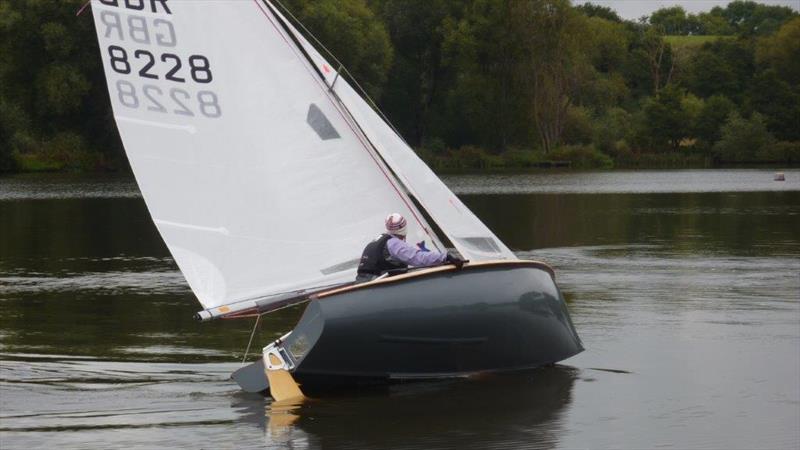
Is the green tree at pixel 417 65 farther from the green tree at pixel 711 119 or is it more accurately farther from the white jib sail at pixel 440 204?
the white jib sail at pixel 440 204

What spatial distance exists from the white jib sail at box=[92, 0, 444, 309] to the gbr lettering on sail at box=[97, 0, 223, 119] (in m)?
0.02

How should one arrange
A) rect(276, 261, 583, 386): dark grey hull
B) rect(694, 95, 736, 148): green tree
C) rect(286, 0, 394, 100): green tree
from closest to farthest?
rect(276, 261, 583, 386): dark grey hull → rect(286, 0, 394, 100): green tree → rect(694, 95, 736, 148): green tree

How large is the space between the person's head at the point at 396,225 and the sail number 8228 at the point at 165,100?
7.56ft

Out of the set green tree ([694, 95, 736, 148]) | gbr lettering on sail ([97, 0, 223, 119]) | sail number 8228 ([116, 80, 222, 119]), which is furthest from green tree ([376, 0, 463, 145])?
gbr lettering on sail ([97, 0, 223, 119])

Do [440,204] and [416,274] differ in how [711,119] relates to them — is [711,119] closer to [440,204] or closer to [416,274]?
[440,204]

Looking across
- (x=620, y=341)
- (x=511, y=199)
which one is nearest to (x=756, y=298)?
(x=620, y=341)

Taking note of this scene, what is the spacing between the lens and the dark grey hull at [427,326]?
40.8 ft

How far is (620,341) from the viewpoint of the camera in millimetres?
15906

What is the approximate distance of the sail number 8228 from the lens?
45.3ft

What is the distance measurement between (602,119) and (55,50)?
4324cm

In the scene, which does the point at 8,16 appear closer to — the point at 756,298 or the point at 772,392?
the point at 756,298

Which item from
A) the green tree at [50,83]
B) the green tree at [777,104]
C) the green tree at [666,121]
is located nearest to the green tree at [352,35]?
the green tree at [50,83]

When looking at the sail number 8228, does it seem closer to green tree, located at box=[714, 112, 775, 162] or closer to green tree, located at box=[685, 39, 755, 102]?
green tree, located at box=[714, 112, 775, 162]

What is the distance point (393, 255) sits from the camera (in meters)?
13.0
